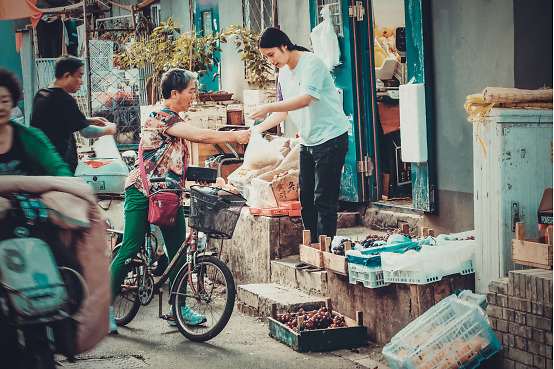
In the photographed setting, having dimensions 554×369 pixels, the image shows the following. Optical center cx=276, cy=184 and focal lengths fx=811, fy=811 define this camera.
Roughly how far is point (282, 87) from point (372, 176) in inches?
85.2

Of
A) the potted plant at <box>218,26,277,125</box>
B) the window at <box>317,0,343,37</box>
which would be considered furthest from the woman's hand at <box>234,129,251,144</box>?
the potted plant at <box>218,26,277,125</box>

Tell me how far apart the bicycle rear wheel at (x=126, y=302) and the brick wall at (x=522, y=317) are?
330 cm

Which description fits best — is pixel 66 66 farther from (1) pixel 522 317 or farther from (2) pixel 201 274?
(1) pixel 522 317

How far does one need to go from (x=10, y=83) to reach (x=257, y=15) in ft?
33.7

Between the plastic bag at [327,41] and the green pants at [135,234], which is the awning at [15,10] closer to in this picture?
the plastic bag at [327,41]

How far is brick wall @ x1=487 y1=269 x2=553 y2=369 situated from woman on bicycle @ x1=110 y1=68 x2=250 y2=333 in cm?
252

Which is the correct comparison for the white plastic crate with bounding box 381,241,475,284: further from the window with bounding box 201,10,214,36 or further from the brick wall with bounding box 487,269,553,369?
the window with bounding box 201,10,214,36

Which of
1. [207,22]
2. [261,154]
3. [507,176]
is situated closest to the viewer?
[507,176]

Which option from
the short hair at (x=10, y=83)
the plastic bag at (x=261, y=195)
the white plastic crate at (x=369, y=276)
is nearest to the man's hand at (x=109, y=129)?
the plastic bag at (x=261, y=195)

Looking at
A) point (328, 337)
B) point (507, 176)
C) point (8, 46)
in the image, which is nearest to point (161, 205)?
point (328, 337)

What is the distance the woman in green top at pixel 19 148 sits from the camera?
4.32 meters

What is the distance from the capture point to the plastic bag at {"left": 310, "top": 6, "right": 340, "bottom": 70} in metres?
9.64

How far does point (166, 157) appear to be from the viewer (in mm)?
6848

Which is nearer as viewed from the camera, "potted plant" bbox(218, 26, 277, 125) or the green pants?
the green pants
